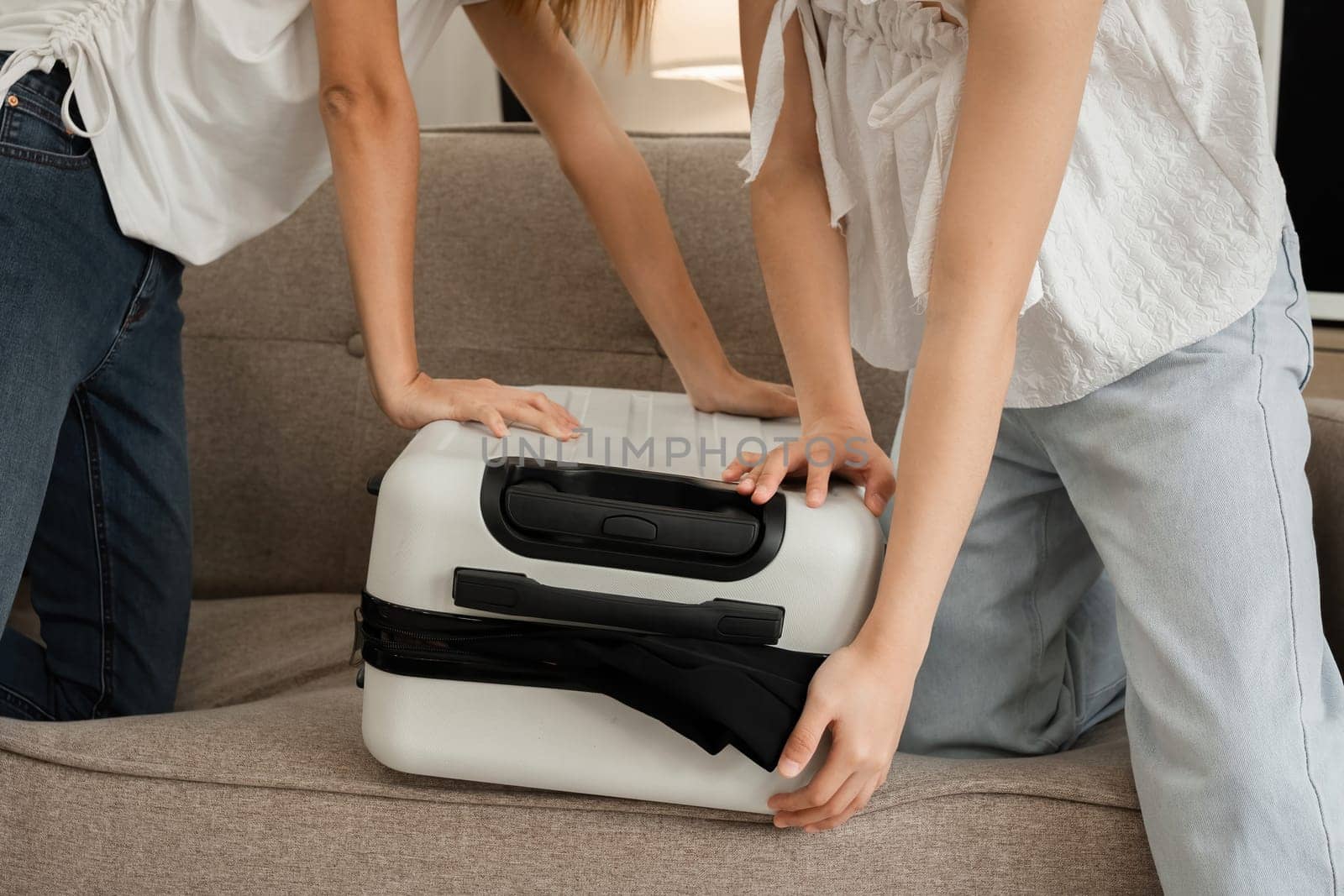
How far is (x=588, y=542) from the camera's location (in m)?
0.68

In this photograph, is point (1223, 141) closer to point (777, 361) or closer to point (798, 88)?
point (798, 88)

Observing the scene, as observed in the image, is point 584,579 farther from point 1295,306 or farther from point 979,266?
point 1295,306

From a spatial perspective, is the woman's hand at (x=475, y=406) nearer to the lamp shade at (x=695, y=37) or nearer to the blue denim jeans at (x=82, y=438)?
the blue denim jeans at (x=82, y=438)

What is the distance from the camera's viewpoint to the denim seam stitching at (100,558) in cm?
102

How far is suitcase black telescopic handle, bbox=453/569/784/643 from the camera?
2.20 feet

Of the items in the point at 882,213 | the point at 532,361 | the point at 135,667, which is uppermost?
the point at 882,213

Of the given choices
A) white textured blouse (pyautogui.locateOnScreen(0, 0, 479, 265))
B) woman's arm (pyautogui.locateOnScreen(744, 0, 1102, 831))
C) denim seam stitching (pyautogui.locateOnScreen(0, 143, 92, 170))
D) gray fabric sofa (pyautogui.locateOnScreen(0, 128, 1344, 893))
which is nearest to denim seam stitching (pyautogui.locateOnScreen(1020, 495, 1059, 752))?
gray fabric sofa (pyautogui.locateOnScreen(0, 128, 1344, 893))

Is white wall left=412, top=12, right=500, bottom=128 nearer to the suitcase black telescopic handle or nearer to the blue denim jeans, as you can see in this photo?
the blue denim jeans

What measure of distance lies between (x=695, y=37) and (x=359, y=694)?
1124 mm

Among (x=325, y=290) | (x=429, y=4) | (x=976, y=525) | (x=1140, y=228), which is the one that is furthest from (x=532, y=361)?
(x=1140, y=228)

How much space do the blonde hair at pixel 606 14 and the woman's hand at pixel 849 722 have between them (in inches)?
25.2

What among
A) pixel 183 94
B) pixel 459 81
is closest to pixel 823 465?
pixel 183 94

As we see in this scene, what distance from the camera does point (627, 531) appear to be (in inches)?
26.3

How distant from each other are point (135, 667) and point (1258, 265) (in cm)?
108
